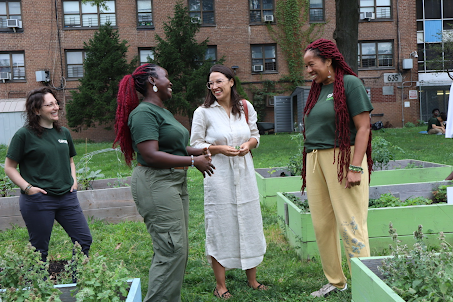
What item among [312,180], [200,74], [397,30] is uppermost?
[397,30]

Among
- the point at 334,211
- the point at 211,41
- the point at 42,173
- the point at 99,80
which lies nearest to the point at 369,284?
the point at 334,211

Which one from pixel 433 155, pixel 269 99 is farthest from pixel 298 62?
pixel 433 155

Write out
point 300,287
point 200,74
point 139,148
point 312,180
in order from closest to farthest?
point 139,148 → point 312,180 → point 300,287 → point 200,74

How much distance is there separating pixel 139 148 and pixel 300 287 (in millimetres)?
1978

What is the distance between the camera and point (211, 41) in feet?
84.5

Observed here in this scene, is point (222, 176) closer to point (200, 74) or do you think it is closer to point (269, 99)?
point (200, 74)

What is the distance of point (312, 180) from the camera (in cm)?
335

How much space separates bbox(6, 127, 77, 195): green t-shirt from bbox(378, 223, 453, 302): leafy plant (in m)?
2.71

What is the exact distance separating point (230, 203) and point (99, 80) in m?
21.1

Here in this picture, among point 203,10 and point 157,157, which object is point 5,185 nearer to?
point 157,157

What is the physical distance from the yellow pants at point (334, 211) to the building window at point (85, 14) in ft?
80.5

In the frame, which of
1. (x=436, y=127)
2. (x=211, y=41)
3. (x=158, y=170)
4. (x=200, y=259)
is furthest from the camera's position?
(x=211, y=41)

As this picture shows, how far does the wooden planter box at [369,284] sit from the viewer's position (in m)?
2.06

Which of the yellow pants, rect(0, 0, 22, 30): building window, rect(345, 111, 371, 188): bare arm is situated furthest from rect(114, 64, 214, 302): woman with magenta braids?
rect(0, 0, 22, 30): building window
